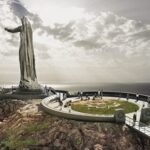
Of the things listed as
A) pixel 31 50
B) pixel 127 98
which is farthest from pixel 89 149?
pixel 31 50

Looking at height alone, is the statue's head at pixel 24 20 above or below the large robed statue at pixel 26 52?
above

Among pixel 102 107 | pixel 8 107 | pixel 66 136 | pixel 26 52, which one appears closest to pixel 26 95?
pixel 8 107

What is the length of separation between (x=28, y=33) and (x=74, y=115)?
2989 centimetres

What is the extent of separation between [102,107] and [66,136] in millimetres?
11431

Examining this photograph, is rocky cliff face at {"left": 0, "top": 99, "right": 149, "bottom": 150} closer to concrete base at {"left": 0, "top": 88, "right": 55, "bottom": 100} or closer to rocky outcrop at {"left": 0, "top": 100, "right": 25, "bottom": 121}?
rocky outcrop at {"left": 0, "top": 100, "right": 25, "bottom": 121}

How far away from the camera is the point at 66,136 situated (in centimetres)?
3731

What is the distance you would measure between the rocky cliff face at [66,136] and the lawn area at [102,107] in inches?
230

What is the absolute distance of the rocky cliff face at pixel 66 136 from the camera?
1382 inches

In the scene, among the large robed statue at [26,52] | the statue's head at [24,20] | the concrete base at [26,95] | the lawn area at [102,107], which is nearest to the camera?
the lawn area at [102,107]

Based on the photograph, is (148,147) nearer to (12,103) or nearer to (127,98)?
(127,98)

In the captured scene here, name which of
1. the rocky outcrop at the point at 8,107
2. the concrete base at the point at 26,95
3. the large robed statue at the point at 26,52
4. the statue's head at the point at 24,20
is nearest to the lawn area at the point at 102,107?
the concrete base at the point at 26,95

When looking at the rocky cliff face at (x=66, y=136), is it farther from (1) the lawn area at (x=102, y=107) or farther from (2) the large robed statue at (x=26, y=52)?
(2) the large robed statue at (x=26, y=52)

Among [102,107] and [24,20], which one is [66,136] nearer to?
[102,107]

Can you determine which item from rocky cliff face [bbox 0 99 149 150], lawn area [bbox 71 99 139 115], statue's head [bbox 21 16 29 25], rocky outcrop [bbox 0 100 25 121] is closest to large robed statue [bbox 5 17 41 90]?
statue's head [bbox 21 16 29 25]
